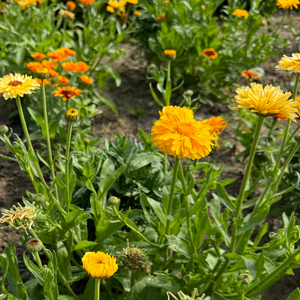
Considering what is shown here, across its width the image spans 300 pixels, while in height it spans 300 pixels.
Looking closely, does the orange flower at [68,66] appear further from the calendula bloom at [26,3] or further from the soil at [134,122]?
the calendula bloom at [26,3]

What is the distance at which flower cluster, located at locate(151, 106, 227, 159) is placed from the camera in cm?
130

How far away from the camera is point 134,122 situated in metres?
3.66

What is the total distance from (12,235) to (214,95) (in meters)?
2.49

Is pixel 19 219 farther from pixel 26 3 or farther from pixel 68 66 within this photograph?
pixel 26 3

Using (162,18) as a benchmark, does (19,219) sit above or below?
below

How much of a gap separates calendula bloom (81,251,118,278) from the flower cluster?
0.44 m

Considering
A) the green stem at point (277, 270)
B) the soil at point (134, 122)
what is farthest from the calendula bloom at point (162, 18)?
the green stem at point (277, 270)

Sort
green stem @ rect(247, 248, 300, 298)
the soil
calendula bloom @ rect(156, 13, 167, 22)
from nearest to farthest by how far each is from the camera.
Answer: green stem @ rect(247, 248, 300, 298), the soil, calendula bloom @ rect(156, 13, 167, 22)

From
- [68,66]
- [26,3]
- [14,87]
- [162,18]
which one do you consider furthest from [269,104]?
[162,18]

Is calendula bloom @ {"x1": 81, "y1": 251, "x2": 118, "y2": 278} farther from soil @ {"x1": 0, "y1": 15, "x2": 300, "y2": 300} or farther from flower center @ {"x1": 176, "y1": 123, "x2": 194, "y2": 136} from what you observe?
soil @ {"x1": 0, "y1": 15, "x2": 300, "y2": 300}

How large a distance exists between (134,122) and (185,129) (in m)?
2.35

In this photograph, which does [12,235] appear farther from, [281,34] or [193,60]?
[281,34]

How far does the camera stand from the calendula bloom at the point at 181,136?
130 cm

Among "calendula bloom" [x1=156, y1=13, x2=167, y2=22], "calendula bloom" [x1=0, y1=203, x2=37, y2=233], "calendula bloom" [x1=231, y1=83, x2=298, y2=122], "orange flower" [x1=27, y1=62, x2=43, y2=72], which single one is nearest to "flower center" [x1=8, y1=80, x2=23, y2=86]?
"calendula bloom" [x1=0, y1=203, x2=37, y2=233]
